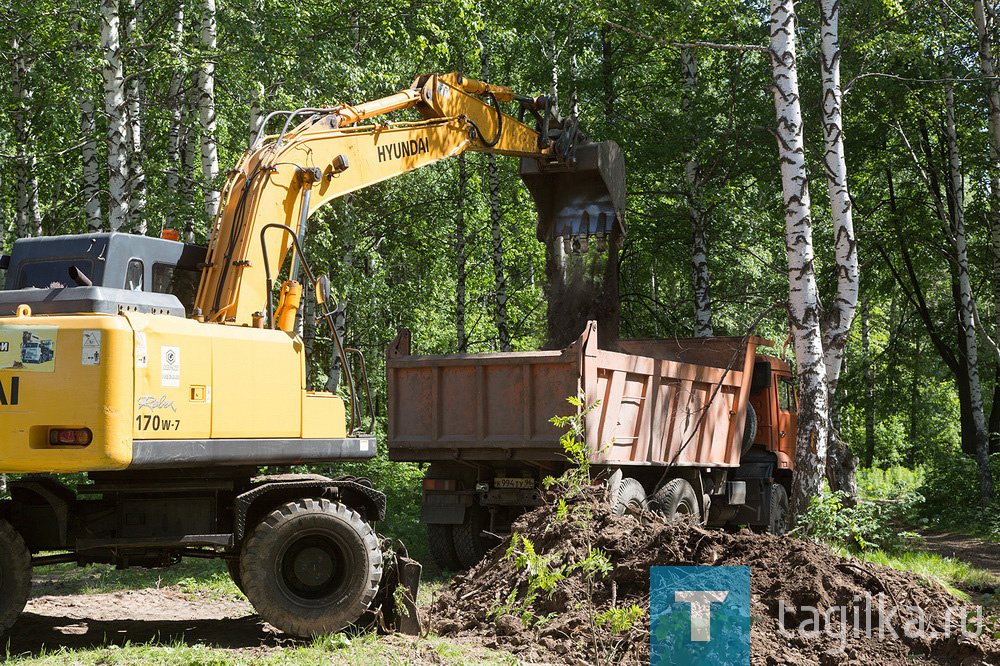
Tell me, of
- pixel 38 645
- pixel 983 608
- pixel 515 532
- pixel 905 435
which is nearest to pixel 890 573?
pixel 983 608

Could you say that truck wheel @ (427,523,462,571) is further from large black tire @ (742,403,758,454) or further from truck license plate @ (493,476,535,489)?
large black tire @ (742,403,758,454)

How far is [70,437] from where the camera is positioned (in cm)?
592

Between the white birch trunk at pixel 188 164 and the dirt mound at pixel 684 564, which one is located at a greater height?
the white birch trunk at pixel 188 164

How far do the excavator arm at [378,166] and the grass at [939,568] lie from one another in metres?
4.80

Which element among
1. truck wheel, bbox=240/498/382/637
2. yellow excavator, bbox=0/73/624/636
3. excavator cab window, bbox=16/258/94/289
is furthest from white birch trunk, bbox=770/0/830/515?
excavator cab window, bbox=16/258/94/289

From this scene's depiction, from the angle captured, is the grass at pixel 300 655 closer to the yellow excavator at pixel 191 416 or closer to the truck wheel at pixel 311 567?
the truck wheel at pixel 311 567

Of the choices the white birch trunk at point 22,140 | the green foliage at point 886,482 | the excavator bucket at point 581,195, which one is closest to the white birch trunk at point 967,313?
the green foliage at point 886,482

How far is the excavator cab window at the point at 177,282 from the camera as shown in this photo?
22.9 feet

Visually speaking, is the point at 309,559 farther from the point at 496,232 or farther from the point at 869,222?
the point at 869,222

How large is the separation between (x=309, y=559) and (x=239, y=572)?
530 mm

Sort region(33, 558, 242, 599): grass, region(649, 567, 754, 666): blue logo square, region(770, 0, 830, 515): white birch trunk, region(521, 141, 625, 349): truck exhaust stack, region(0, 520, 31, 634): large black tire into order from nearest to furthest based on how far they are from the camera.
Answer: region(649, 567, 754, 666): blue logo square, region(0, 520, 31, 634): large black tire, region(33, 558, 242, 599): grass, region(770, 0, 830, 515): white birch trunk, region(521, 141, 625, 349): truck exhaust stack

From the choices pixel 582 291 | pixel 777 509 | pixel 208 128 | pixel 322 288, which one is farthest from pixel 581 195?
pixel 322 288

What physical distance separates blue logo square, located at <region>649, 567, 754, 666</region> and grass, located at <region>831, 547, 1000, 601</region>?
9.83 feet

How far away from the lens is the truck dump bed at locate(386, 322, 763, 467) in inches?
366
